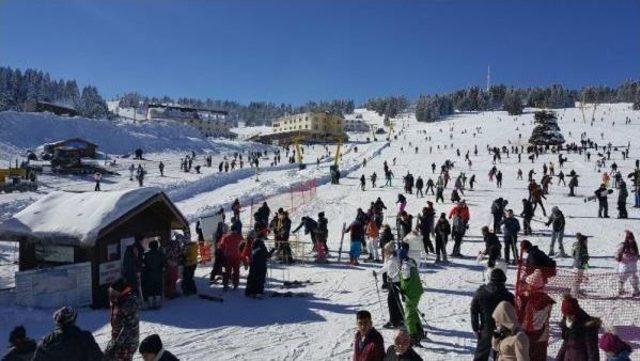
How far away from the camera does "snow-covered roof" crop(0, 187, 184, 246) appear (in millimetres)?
10711

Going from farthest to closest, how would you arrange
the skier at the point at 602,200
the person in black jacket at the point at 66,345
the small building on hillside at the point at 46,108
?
1. the small building on hillside at the point at 46,108
2. the skier at the point at 602,200
3. the person in black jacket at the point at 66,345

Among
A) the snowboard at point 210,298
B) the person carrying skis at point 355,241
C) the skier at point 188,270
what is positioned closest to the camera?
the snowboard at point 210,298

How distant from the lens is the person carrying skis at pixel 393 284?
826cm

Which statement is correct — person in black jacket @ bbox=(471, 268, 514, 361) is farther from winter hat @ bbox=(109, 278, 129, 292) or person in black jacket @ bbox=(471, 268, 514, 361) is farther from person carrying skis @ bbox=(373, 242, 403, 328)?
winter hat @ bbox=(109, 278, 129, 292)

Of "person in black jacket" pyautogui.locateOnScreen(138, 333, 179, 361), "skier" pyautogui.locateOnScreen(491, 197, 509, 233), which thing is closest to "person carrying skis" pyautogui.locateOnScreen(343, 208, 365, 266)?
"skier" pyautogui.locateOnScreen(491, 197, 509, 233)

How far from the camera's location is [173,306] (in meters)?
10.6

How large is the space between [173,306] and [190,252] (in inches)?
53.5

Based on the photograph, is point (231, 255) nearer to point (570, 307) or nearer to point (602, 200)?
point (570, 307)

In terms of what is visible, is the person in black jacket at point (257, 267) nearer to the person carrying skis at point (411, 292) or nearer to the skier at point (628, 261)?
the person carrying skis at point (411, 292)

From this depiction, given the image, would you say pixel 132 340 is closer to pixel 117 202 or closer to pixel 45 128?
pixel 117 202

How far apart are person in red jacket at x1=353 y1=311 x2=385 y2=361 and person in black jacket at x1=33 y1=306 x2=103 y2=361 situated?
2.54m

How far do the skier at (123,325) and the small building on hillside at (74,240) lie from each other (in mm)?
4697

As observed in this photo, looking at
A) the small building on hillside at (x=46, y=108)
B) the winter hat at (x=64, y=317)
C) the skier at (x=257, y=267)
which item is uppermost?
the small building on hillside at (x=46, y=108)

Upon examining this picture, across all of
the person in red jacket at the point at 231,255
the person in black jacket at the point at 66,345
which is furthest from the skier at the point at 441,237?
the person in black jacket at the point at 66,345
